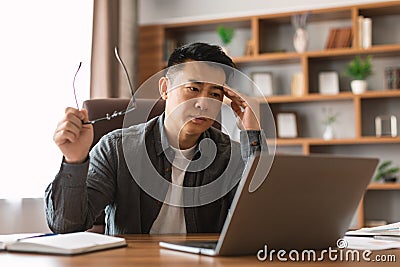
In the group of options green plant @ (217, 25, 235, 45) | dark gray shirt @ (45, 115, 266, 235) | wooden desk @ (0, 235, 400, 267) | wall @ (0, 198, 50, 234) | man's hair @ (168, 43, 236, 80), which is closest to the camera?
wooden desk @ (0, 235, 400, 267)

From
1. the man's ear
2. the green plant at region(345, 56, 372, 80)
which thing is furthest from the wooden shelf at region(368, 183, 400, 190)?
the man's ear

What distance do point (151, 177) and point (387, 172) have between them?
9.43ft

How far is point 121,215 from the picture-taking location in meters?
1.75

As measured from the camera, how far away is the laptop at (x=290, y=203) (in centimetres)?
101

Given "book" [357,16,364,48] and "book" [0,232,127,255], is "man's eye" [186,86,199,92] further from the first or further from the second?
"book" [357,16,364,48]

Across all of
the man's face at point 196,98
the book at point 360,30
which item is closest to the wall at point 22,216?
the man's face at point 196,98

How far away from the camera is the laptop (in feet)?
3.32

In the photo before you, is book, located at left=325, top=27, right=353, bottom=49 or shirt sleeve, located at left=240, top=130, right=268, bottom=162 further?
book, located at left=325, top=27, right=353, bottom=49

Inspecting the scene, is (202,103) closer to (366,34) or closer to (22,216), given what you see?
(22,216)

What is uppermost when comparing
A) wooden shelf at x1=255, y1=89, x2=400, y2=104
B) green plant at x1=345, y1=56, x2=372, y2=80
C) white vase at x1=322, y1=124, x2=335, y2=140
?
green plant at x1=345, y1=56, x2=372, y2=80

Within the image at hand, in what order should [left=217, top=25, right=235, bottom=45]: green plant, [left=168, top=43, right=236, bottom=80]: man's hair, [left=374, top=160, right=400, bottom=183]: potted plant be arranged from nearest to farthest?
[left=168, top=43, right=236, bottom=80]: man's hair
[left=374, top=160, right=400, bottom=183]: potted plant
[left=217, top=25, right=235, bottom=45]: green plant

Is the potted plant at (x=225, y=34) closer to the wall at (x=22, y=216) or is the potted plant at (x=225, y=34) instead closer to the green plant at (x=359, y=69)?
the green plant at (x=359, y=69)

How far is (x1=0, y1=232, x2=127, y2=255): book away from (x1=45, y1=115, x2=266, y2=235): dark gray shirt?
0.37m

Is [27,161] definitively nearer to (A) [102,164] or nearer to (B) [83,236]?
(A) [102,164]
